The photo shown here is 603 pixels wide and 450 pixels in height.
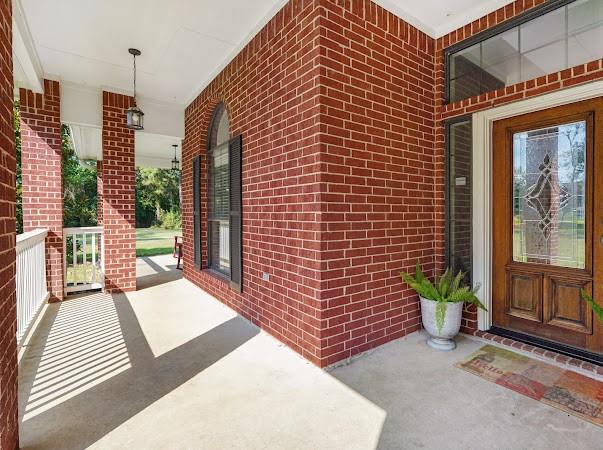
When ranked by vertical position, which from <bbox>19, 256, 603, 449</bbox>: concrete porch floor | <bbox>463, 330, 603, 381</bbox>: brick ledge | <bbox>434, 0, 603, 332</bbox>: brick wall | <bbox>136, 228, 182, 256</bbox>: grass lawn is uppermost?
<bbox>434, 0, 603, 332</bbox>: brick wall

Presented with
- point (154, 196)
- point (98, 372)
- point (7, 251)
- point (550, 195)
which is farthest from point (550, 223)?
point (154, 196)

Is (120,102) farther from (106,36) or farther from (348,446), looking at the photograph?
(348,446)

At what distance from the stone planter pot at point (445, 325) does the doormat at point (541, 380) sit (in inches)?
8.2

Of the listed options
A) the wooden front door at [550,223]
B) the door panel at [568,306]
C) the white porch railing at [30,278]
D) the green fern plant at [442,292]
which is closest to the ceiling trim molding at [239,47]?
the wooden front door at [550,223]

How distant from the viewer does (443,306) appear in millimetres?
2686

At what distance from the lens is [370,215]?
9.04 feet

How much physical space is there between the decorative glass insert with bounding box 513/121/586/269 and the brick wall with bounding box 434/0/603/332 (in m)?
0.33

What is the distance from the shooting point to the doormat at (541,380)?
1941mm

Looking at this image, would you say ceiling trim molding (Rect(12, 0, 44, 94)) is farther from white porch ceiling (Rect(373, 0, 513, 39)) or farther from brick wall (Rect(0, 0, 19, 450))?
white porch ceiling (Rect(373, 0, 513, 39))

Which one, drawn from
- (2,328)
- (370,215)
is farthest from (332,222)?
(2,328)

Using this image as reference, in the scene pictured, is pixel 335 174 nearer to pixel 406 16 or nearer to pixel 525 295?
pixel 406 16

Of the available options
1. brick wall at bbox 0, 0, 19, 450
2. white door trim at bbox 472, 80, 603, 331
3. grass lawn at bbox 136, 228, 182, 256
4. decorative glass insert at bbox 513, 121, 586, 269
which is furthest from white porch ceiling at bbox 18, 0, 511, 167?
grass lawn at bbox 136, 228, 182, 256

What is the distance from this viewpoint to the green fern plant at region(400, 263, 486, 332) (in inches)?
106

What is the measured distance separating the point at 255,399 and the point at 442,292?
180 cm
